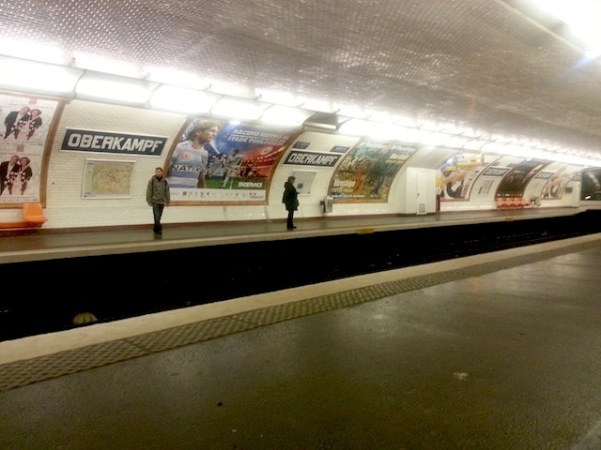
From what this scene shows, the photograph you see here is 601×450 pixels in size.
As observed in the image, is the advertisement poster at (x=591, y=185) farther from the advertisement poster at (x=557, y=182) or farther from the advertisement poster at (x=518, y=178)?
the advertisement poster at (x=518, y=178)

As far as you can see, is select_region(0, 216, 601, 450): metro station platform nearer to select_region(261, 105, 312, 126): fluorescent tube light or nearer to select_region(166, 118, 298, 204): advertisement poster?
select_region(261, 105, 312, 126): fluorescent tube light

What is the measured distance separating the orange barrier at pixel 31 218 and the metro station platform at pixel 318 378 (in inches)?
316

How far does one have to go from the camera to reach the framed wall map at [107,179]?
1195 centimetres

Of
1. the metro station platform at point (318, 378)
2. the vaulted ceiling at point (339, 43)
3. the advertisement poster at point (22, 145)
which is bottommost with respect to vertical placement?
the metro station platform at point (318, 378)

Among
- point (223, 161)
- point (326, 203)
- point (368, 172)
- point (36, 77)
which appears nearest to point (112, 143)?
point (223, 161)

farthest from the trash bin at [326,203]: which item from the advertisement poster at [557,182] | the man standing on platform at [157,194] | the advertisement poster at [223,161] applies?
the advertisement poster at [557,182]

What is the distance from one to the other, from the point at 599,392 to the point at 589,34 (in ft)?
18.5

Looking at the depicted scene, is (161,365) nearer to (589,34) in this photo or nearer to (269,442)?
(269,442)

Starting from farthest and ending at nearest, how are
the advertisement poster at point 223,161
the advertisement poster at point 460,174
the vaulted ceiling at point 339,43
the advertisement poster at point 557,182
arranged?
the advertisement poster at point 557,182, the advertisement poster at point 460,174, the advertisement poster at point 223,161, the vaulted ceiling at point 339,43

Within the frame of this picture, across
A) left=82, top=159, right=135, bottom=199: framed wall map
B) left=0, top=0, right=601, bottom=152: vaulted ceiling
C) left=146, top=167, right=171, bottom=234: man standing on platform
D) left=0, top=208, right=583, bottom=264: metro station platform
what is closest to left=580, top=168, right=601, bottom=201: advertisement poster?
left=0, top=208, right=583, bottom=264: metro station platform

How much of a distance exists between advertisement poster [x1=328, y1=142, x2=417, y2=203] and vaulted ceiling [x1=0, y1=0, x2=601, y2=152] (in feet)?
23.6

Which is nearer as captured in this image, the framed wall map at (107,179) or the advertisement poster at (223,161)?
the framed wall map at (107,179)

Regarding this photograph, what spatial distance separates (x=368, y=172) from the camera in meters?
19.8

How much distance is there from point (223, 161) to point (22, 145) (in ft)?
18.4
